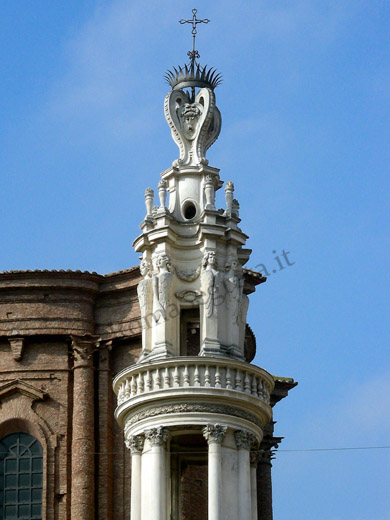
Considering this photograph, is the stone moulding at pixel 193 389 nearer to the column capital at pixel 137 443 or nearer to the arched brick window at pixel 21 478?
the column capital at pixel 137 443

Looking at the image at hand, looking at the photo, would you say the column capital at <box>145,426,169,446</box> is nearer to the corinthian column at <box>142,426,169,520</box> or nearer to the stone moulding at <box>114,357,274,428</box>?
the corinthian column at <box>142,426,169,520</box>

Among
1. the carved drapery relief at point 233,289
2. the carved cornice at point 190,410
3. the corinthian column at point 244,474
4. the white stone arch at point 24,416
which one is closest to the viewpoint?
the corinthian column at point 244,474

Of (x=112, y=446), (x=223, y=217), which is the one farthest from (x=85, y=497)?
(x=223, y=217)

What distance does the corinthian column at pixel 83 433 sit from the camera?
131 feet

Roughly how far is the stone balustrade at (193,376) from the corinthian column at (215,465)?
97cm

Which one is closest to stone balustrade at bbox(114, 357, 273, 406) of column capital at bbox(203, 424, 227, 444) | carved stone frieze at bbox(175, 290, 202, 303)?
column capital at bbox(203, 424, 227, 444)

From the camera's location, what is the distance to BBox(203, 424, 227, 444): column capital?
1359 inches

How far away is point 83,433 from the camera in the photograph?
4047 centimetres

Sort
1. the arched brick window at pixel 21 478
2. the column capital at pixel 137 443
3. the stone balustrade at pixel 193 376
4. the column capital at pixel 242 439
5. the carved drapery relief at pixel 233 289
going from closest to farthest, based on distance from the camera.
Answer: the stone balustrade at pixel 193 376 < the column capital at pixel 242 439 < the column capital at pixel 137 443 < the carved drapery relief at pixel 233 289 < the arched brick window at pixel 21 478

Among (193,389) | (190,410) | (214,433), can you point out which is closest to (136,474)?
(190,410)

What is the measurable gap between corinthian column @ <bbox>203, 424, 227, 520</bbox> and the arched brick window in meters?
7.79

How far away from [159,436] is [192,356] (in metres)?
1.99

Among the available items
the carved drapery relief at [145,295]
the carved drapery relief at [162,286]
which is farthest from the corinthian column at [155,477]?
the carved drapery relief at [145,295]

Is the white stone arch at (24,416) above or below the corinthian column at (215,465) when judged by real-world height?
above
